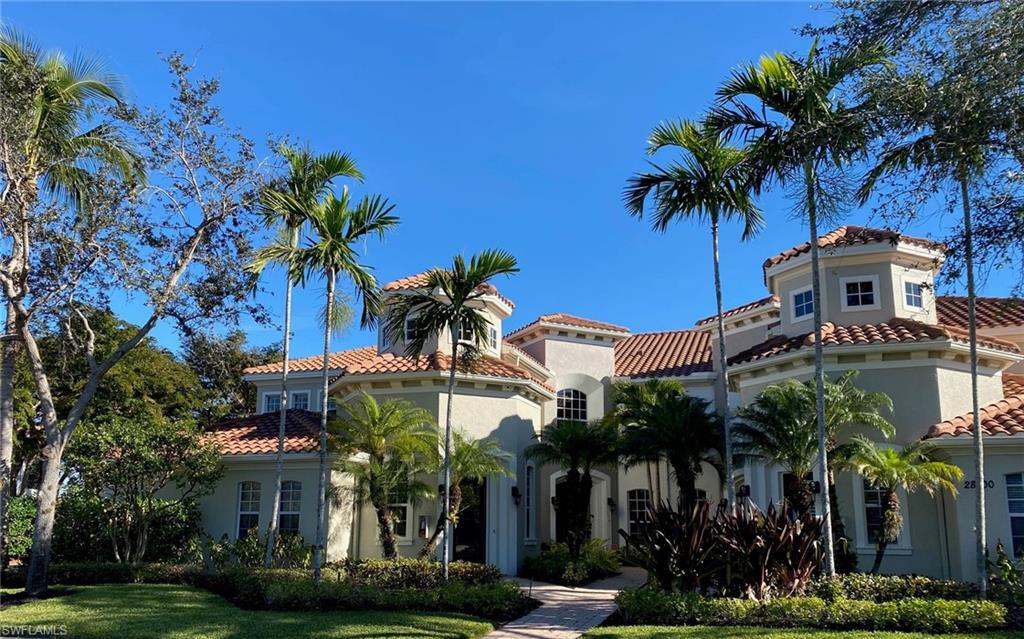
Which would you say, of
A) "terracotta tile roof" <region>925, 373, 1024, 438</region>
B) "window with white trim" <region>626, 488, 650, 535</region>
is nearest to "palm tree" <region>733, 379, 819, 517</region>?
"terracotta tile roof" <region>925, 373, 1024, 438</region>

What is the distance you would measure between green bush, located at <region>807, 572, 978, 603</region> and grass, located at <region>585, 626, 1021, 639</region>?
6.88 feet

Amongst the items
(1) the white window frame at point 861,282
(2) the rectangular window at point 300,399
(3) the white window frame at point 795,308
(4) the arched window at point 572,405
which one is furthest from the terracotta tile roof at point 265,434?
(1) the white window frame at point 861,282

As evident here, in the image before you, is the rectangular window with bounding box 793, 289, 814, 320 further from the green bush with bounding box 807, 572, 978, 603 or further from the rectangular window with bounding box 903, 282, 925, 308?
the green bush with bounding box 807, 572, 978, 603

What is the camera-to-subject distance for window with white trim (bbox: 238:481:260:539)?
69.9 ft

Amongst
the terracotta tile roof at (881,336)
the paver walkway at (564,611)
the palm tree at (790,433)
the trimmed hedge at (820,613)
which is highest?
the terracotta tile roof at (881,336)

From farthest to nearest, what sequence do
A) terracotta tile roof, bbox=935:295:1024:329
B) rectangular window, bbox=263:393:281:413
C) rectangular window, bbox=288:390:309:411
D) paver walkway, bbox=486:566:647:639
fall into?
rectangular window, bbox=263:393:281:413
rectangular window, bbox=288:390:309:411
terracotta tile roof, bbox=935:295:1024:329
paver walkway, bbox=486:566:647:639

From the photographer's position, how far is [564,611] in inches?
578

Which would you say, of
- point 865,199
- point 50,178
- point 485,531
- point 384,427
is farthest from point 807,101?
point 50,178

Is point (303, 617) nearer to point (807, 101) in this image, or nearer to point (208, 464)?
point (208, 464)

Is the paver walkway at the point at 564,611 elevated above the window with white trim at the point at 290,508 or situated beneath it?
situated beneath

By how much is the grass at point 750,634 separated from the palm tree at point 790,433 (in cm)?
512

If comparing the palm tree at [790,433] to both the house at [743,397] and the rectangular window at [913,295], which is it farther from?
the rectangular window at [913,295]

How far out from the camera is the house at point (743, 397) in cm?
1709

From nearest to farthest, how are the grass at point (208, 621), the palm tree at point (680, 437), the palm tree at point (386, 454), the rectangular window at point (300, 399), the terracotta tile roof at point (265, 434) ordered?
the grass at point (208, 621) < the palm tree at point (386, 454) < the palm tree at point (680, 437) < the terracotta tile roof at point (265, 434) < the rectangular window at point (300, 399)
